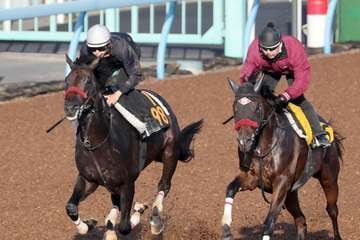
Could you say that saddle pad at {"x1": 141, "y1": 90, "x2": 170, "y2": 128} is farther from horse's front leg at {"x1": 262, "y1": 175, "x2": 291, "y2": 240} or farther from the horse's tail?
horse's front leg at {"x1": 262, "y1": 175, "x2": 291, "y2": 240}

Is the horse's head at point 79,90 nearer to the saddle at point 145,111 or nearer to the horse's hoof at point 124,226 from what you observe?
the saddle at point 145,111

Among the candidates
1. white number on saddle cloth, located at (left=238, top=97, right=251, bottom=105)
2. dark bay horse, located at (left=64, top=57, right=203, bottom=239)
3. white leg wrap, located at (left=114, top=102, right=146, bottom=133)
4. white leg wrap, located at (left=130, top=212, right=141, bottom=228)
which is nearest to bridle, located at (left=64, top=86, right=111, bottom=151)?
dark bay horse, located at (left=64, top=57, right=203, bottom=239)

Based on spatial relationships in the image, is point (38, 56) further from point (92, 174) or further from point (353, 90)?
point (92, 174)

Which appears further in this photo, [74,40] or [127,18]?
[127,18]

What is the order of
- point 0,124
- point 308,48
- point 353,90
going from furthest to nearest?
point 308,48
point 353,90
point 0,124

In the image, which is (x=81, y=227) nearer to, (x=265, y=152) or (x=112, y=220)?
(x=112, y=220)

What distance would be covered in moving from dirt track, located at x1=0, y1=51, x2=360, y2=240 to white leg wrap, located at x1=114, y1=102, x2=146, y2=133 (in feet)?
3.55

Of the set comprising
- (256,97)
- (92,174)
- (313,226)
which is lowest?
(313,226)

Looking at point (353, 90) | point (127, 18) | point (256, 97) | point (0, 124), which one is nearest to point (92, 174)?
point (256, 97)

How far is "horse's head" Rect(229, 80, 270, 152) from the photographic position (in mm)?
8758

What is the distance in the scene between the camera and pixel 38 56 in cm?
1991

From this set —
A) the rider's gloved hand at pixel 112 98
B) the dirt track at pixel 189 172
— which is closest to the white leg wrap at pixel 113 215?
the dirt track at pixel 189 172

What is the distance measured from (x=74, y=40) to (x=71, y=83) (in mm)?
6679

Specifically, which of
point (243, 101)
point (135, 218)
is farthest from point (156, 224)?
point (243, 101)
